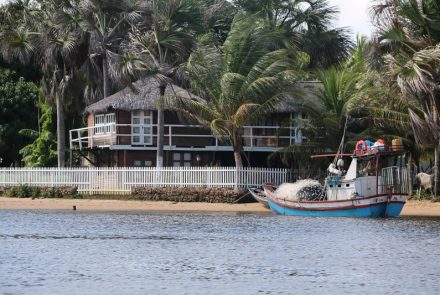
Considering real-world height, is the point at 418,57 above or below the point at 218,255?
above

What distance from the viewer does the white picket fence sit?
50.8 metres

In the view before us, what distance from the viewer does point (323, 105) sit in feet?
174

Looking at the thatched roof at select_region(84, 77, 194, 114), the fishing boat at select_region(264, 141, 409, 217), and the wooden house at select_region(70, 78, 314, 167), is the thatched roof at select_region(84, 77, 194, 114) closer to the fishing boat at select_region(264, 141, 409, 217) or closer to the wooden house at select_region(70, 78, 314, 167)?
the wooden house at select_region(70, 78, 314, 167)

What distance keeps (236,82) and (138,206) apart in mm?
6979

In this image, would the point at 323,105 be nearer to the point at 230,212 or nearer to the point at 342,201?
the point at 230,212

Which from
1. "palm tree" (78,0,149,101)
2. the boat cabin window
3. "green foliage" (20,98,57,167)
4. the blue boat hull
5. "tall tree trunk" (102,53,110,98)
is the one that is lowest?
the blue boat hull

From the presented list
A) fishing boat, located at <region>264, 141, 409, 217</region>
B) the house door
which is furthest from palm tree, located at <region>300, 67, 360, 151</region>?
the house door

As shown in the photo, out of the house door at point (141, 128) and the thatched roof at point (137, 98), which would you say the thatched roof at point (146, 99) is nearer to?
the thatched roof at point (137, 98)

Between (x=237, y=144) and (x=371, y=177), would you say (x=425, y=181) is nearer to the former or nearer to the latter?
(x=371, y=177)

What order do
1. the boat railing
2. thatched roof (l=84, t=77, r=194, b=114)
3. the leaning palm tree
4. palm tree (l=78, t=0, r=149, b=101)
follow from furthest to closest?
1. palm tree (l=78, t=0, r=149, b=101)
2. thatched roof (l=84, t=77, r=194, b=114)
3. the leaning palm tree
4. the boat railing

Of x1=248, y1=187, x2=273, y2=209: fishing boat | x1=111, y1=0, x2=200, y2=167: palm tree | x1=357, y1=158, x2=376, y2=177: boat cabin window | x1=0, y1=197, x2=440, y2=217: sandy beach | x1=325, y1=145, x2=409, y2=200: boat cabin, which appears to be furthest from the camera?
x1=111, y1=0, x2=200, y2=167: palm tree

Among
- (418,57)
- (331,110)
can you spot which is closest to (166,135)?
(331,110)

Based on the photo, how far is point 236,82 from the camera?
50.3m

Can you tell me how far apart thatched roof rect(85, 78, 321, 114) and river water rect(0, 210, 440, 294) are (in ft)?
37.5
